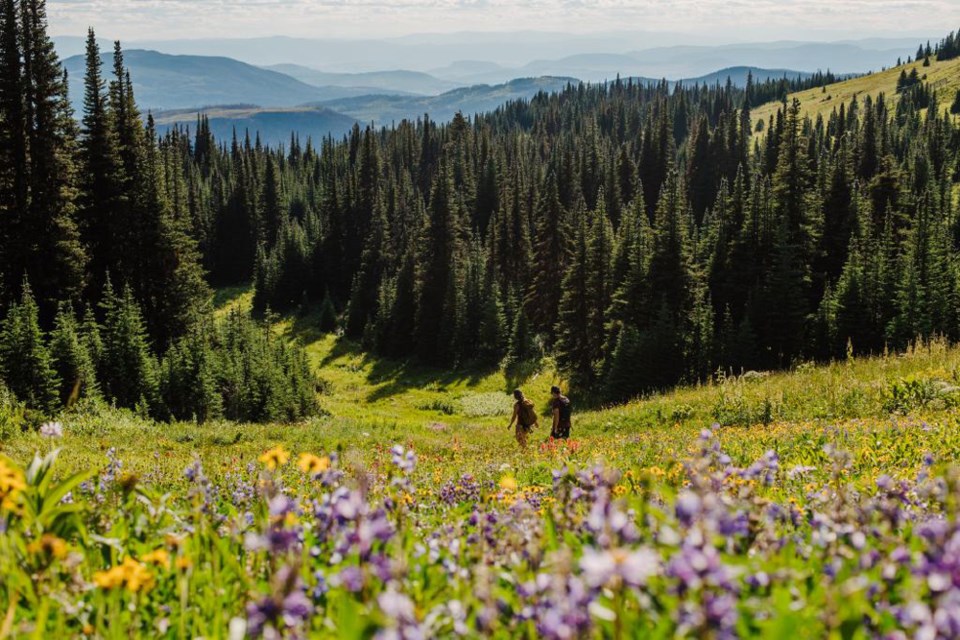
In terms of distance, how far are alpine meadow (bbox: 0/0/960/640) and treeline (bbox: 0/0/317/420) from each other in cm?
17

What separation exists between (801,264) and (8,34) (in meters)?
46.1

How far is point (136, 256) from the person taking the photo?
4041 centimetres

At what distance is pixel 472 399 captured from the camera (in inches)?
2315

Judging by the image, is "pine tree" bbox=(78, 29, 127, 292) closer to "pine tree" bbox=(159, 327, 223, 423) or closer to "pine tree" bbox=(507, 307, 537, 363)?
"pine tree" bbox=(159, 327, 223, 423)

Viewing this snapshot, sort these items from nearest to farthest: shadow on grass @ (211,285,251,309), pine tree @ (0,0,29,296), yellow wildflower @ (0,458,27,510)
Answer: yellow wildflower @ (0,458,27,510), pine tree @ (0,0,29,296), shadow on grass @ (211,285,251,309)

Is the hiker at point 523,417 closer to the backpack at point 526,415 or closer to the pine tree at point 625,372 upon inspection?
the backpack at point 526,415

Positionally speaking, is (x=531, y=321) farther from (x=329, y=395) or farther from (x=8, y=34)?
(x=8, y=34)

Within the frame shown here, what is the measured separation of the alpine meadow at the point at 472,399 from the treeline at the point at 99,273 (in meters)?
0.17

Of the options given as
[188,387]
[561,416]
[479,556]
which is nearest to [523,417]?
[561,416]

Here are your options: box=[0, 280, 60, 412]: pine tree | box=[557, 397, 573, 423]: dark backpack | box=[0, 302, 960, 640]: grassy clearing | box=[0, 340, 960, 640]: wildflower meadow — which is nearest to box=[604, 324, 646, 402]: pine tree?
box=[557, 397, 573, 423]: dark backpack

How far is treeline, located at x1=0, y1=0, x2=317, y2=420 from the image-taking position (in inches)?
1035

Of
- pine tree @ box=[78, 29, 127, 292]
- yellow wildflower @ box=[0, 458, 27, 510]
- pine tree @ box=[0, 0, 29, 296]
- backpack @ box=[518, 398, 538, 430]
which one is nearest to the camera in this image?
yellow wildflower @ box=[0, 458, 27, 510]

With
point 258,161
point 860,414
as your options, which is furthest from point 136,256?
point 258,161

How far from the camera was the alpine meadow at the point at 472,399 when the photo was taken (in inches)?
109
